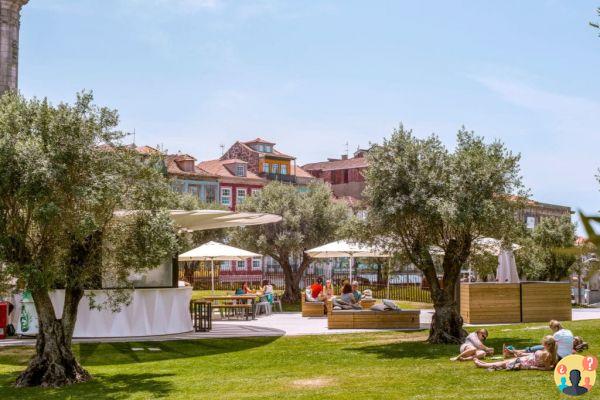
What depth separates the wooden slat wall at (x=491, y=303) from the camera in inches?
867

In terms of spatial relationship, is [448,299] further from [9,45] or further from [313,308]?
[9,45]

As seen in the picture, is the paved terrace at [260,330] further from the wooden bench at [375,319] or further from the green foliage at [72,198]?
the green foliage at [72,198]

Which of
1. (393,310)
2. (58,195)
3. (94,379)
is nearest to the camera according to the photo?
(58,195)

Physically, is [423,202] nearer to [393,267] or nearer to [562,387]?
[393,267]

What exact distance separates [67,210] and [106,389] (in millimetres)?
2798

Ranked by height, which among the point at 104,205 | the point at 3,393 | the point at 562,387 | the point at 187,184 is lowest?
the point at 3,393

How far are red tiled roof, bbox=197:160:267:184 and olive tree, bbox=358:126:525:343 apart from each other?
4929 cm

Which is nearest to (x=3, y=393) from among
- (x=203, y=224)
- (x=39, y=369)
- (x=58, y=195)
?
(x=39, y=369)

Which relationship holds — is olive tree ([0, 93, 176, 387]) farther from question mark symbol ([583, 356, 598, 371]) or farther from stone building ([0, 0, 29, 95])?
stone building ([0, 0, 29, 95])

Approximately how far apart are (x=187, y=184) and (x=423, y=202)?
4906 cm

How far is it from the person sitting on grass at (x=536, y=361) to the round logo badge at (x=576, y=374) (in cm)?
723

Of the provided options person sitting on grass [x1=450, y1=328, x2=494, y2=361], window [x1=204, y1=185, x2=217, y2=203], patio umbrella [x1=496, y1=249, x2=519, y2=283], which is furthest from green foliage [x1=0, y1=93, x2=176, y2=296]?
window [x1=204, y1=185, x2=217, y2=203]

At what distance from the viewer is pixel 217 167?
223 ft

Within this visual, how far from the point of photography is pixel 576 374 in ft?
16.7
